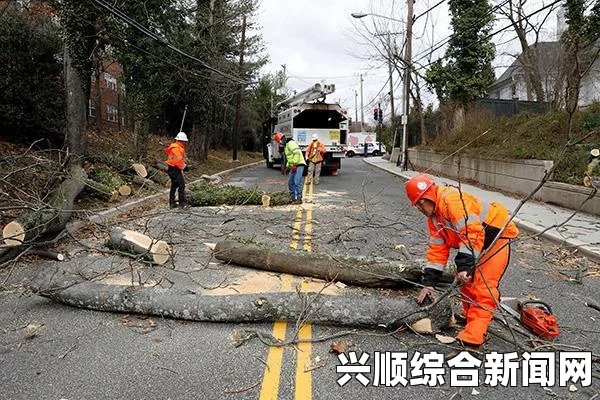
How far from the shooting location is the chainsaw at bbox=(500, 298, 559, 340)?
132 inches

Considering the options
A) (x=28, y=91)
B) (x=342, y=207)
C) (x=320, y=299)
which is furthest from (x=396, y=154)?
(x=320, y=299)

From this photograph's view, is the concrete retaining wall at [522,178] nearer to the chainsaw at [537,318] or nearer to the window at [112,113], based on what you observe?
the chainsaw at [537,318]

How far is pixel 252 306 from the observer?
12.1 ft

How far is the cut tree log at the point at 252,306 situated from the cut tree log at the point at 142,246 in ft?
3.30

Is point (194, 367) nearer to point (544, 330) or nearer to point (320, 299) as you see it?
point (320, 299)

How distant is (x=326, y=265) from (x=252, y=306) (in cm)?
119

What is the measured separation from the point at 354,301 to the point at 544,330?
151 cm

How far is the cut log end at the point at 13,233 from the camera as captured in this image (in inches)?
195

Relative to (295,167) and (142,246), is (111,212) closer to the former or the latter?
(142,246)

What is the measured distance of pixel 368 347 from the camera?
3381mm

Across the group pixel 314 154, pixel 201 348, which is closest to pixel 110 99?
pixel 314 154

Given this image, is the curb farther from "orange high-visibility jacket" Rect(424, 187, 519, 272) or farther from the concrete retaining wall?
the concrete retaining wall

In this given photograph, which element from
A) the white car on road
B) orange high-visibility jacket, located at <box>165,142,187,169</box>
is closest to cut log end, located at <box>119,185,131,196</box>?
orange high-visibility jacket, located at <box>165,142,187,169</box>

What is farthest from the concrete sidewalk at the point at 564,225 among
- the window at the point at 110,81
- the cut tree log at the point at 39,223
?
the window at the point at 110,81
